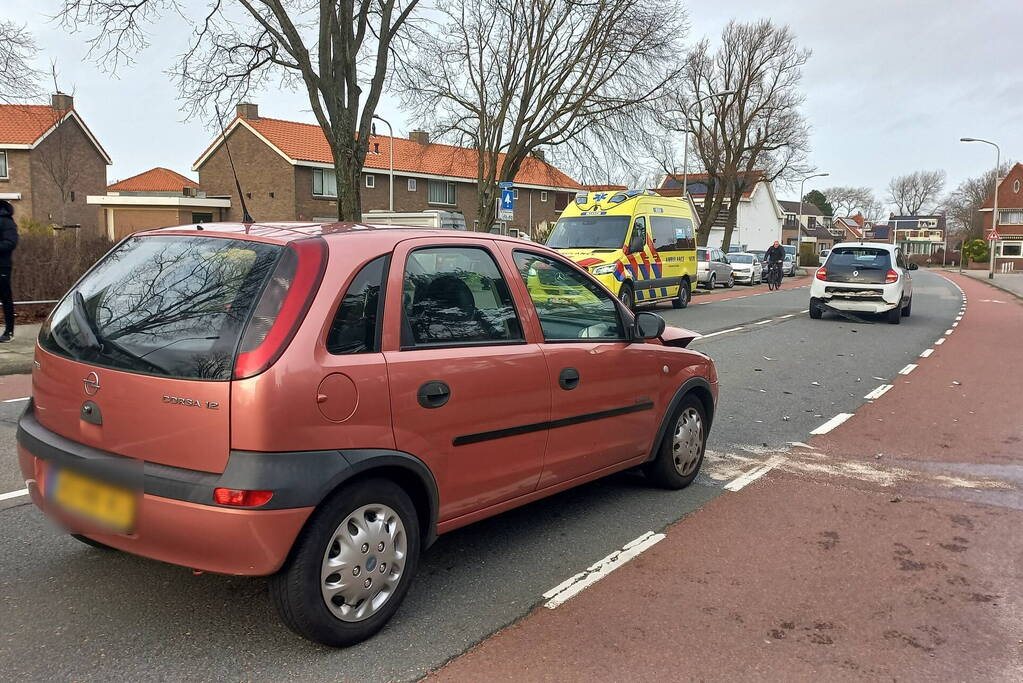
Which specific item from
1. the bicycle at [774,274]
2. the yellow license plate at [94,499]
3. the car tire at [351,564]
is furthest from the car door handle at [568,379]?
the bicycle at [774,274]

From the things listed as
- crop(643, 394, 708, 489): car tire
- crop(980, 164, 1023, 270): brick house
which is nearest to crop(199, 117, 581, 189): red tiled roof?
crop(643, 394, 708, 489): car tire

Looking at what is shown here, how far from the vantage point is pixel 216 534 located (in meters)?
2.84

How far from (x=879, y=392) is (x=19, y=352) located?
10679 mm

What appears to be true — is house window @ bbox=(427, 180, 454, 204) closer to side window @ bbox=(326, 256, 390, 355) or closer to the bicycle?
the bicycle

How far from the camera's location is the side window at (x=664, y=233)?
18.4m

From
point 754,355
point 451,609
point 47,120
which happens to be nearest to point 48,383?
point 451,609

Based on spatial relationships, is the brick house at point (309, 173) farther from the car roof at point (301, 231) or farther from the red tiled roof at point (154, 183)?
the car roof at point (301, 231)

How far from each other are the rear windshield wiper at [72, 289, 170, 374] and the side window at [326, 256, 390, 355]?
64 cm

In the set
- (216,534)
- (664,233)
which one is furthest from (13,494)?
(664,233)

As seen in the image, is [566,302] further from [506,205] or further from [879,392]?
[506,205]

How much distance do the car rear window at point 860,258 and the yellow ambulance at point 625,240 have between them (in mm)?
3743

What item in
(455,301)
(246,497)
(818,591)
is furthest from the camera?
(818,591)

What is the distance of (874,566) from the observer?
4.17 meters

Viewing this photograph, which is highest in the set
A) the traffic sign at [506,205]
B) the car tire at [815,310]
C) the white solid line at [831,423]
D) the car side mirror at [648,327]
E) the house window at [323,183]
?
the house window at [323,183]
